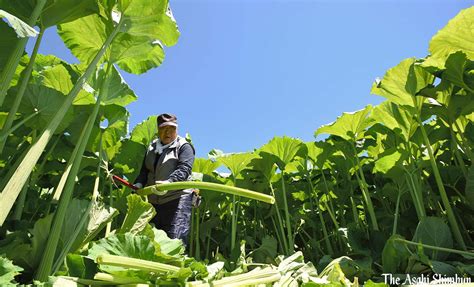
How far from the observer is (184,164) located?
3.14 meters

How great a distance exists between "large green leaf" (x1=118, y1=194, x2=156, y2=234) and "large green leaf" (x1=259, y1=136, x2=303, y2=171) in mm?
2003

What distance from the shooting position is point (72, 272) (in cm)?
132

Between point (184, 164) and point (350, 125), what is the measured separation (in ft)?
4.84

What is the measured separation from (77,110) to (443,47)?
7.69 ft

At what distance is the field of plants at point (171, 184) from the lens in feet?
4.80

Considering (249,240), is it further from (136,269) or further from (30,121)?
(136,269)

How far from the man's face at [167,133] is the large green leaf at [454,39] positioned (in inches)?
79.0

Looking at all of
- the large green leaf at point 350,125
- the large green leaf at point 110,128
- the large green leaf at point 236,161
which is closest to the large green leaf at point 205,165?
the large green leaf at point 236,161

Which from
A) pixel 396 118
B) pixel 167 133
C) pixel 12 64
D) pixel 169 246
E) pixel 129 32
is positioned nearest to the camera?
pixel 12 64

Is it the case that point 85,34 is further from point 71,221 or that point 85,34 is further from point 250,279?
point 250,279

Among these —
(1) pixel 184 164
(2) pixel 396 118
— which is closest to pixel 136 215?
(1) pixel 184 164

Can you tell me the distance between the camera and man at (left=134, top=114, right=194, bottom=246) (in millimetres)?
3186

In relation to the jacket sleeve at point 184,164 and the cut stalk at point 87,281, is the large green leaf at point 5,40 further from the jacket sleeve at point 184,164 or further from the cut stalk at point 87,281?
the jacket sleeve at point 184,164

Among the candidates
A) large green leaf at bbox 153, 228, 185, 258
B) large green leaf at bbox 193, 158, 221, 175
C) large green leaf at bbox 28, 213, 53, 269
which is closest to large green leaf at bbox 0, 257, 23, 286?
large green leaf at bbox 28, 213, 53, 269
